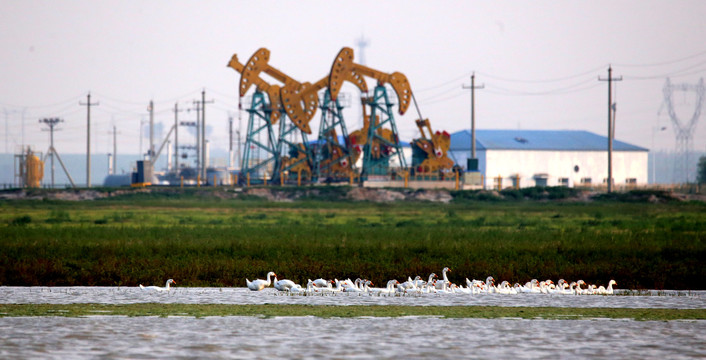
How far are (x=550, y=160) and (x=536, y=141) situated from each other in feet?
17.6

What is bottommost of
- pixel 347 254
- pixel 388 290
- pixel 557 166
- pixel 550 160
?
pixel 388 290

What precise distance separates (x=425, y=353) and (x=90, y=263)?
53.1 feet

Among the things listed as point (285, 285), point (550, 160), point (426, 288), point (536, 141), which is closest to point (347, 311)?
point (285, 285)

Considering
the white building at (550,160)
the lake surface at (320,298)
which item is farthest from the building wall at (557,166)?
the lake surface at (320,298)

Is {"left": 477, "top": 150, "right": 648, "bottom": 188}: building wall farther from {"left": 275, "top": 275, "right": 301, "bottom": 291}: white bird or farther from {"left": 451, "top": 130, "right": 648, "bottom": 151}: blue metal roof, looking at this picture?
{"left": 275, "top": 275, "right": 301, "bottom": 291}: white bird

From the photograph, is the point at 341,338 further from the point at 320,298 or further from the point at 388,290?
the point at 388,290

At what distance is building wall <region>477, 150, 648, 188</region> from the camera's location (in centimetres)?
11194

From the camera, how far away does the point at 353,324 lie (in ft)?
62.5

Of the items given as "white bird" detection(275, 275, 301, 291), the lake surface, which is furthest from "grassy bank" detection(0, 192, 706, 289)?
"white bird" detection(275, 275, 301, 291)

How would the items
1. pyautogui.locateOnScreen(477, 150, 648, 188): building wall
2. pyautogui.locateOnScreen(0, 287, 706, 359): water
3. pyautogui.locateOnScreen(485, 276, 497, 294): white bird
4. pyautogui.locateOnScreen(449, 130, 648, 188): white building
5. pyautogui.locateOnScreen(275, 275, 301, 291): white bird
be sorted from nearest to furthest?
pyautogui.locateOnScreen(0, 287, 706, 359): water → pyautogui.locateOnScreen(275, 275, 301, 291): white bird → pyautogui.locateOnScreen(485, 276, 497, 294): white bird → pyautogui.locateOnScreen(477, 150, 648, 188): building wall → pyautogui.locateOnScreen(449, 130, 648, 188): white building

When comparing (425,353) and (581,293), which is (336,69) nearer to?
(581,293)

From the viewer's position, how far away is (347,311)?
69.2 feet

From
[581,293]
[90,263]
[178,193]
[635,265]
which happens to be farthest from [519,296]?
[178,193]

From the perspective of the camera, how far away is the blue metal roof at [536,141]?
11581 centimetres
